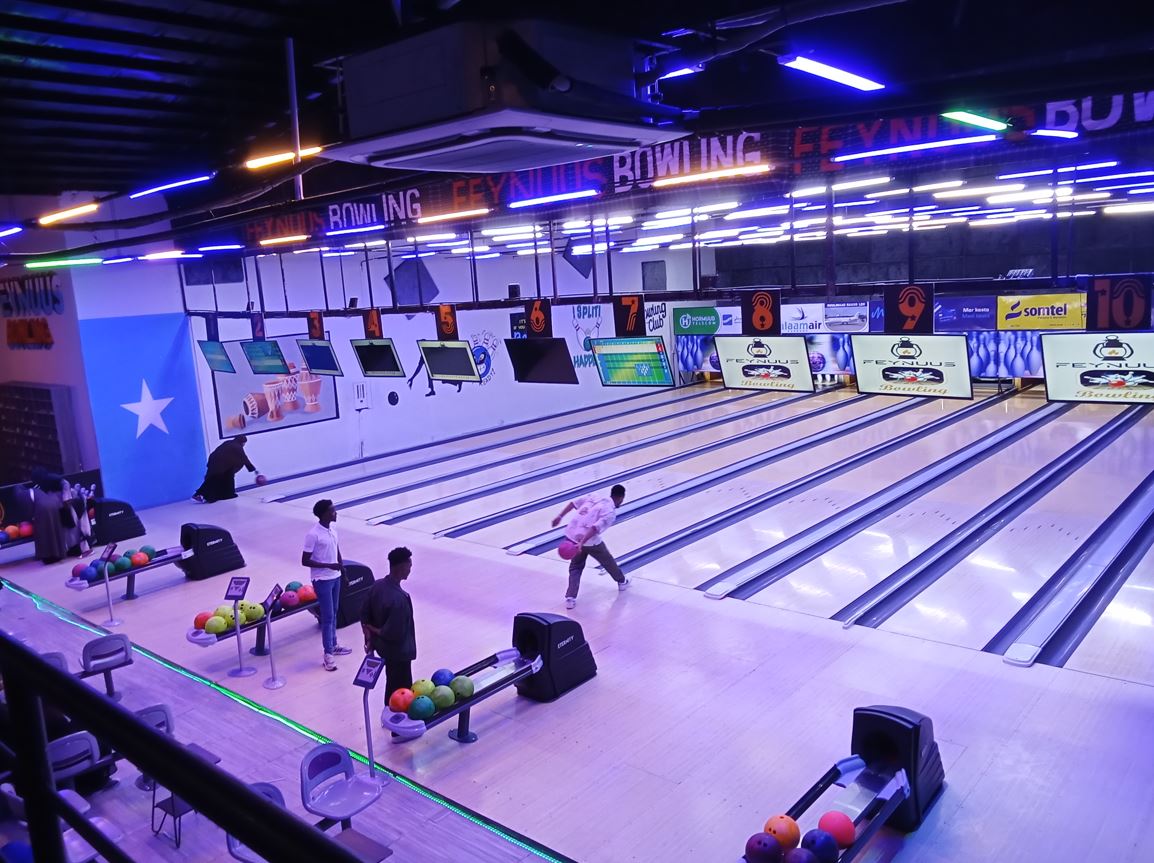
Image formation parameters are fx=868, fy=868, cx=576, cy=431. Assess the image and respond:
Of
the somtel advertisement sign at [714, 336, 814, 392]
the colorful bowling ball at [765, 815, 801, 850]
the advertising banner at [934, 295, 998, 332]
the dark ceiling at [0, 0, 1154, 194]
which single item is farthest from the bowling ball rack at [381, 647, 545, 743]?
the advertising banner at [934, 295, 998, 332]

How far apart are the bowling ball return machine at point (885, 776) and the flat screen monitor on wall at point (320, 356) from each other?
29.3ft

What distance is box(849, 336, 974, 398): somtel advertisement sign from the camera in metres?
7.81

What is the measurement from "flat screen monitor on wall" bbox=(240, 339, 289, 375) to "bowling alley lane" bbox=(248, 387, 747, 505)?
1.92 metres

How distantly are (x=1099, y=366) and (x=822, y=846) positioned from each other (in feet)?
20.8

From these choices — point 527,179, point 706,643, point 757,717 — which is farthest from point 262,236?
point 757,717

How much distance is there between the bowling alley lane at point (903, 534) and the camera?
7.76 meters

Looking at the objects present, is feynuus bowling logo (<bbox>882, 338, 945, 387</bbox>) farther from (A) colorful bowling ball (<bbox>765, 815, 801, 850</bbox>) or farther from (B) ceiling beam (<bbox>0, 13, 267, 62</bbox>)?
(B) ceiling beam (<bbox>0, 13, 267, 62</bbox>)

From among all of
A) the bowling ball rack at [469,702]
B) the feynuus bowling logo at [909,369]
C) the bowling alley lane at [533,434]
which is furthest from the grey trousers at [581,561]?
the bowling alley lane at [533,434]

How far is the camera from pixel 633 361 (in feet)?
30.9

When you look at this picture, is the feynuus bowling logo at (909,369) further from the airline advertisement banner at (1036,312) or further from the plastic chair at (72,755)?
the plastic chair at (72,755)

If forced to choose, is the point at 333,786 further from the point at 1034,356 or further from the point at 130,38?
the point at 1034,356

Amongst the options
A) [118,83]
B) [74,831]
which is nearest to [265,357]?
[118,83]

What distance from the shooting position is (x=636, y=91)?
6.89 ft

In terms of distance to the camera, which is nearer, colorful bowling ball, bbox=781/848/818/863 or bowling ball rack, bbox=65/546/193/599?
colorful bowling ball, bbox=781/848/818/863
